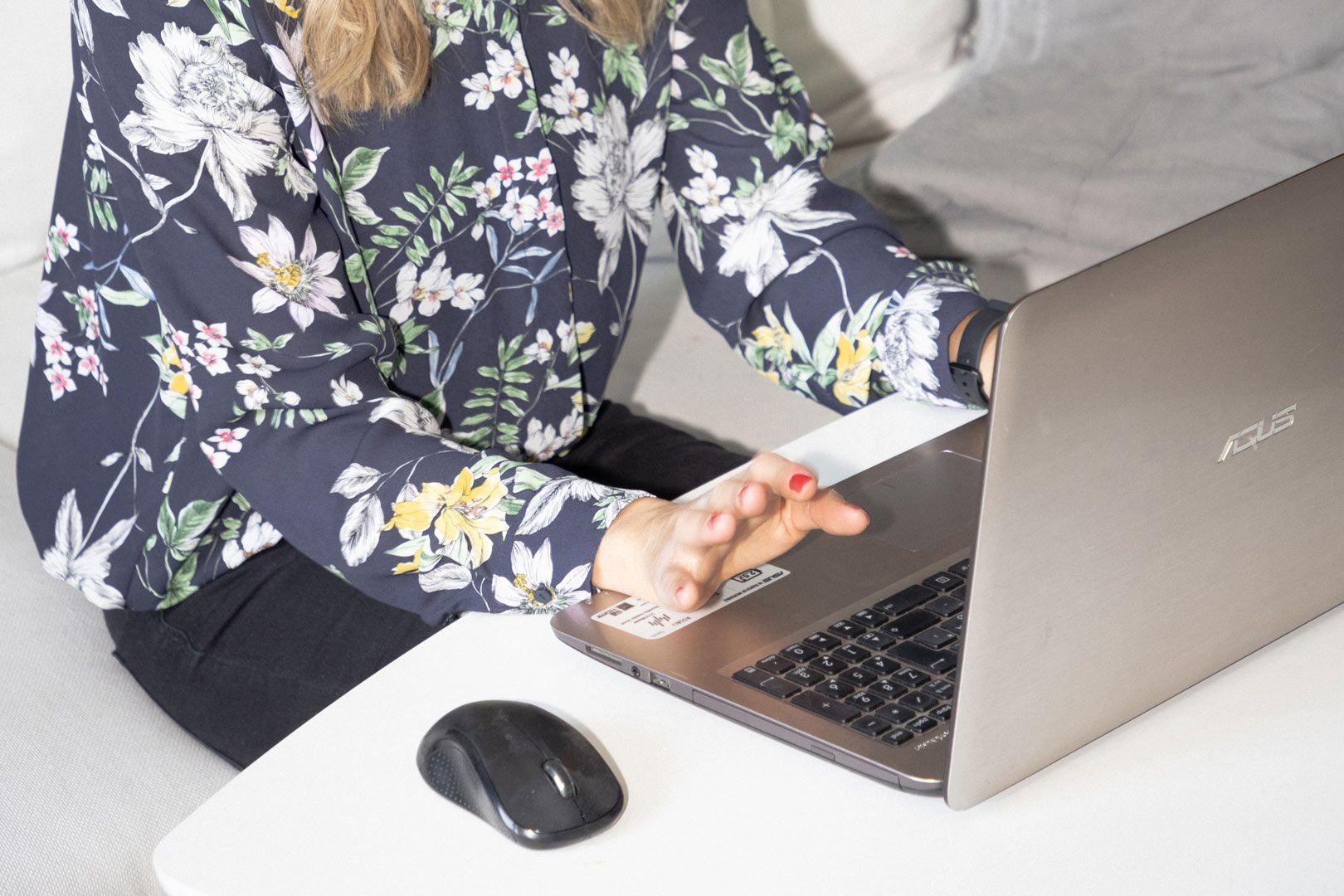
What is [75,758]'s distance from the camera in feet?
2.81

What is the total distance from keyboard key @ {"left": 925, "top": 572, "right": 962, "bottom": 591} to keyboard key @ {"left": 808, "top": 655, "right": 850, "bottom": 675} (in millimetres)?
72

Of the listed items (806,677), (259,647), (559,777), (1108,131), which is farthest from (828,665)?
(1108,131)

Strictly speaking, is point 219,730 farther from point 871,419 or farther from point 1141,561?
point 1141,561

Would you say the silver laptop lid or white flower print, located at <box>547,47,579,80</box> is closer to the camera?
the silver laptop lid

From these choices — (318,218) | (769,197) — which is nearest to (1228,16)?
(769,197)

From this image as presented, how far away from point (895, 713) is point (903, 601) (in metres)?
0.08

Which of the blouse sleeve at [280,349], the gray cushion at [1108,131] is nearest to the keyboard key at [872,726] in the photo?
the blouse sleeve at [280,349]

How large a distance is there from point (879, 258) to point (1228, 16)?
830mm

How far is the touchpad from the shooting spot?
68cm

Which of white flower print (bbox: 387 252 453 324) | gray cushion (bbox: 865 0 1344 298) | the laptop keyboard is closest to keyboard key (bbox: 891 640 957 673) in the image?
the laptop keyboard

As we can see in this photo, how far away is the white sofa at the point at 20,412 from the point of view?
82cm

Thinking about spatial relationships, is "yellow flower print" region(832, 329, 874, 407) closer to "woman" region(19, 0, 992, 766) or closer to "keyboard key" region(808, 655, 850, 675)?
"woman" region(19, 0, 992, 766)

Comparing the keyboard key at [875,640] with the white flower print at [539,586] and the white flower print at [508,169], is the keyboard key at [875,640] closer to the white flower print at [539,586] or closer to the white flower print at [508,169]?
the white flower print at [539,586]

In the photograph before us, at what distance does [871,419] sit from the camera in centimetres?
86
